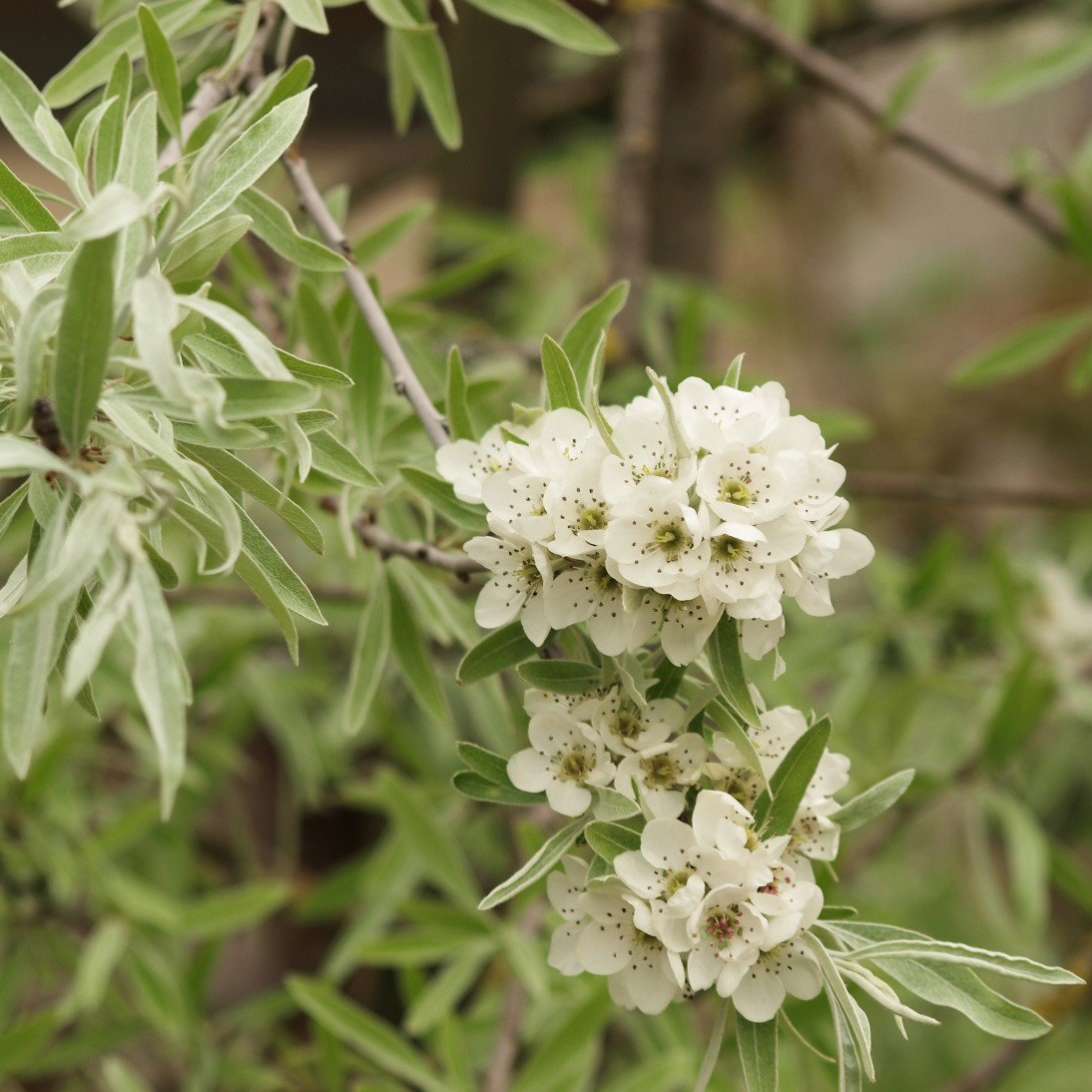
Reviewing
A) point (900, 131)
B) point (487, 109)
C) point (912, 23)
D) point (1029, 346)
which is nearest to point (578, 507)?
point (1029, 346)

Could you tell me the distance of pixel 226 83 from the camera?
682 mm

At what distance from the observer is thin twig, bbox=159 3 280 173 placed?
0.63m

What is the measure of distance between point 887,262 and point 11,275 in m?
3.50

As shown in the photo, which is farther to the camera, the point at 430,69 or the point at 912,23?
the point at 912,23

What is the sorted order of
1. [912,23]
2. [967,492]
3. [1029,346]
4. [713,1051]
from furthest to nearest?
[912,23] → [967,492] → [1029,346] → [713,1051]

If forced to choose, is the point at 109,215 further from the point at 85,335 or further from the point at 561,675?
the point at 561,675

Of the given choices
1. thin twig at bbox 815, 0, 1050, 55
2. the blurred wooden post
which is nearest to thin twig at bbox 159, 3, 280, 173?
the blurred wooden post

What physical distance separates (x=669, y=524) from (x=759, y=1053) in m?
0.22

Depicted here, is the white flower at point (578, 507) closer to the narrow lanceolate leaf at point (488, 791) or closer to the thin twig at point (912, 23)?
the narrow lanceolate leaf at point (488, 791)

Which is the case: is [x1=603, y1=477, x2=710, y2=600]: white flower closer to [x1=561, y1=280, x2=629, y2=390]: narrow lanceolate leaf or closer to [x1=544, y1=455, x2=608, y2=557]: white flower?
[x1=544, y1=455, x2=608, y2=557]: white flower

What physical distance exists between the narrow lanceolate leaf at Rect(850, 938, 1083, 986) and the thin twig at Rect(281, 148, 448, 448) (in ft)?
1.01

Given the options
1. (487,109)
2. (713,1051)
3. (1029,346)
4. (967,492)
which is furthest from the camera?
(487,109)

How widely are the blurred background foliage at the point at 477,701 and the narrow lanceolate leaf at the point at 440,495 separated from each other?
0.05m

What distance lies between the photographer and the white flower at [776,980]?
0.48 meters
